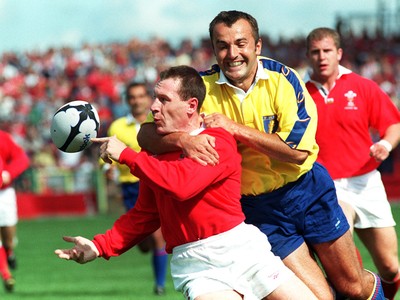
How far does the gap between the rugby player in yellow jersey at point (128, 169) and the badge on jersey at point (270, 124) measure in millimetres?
5286

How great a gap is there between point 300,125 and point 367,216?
2.42 meters

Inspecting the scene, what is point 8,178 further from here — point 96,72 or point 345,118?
point 96,72

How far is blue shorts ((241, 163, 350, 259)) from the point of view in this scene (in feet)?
21.5

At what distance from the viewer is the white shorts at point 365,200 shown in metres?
8.35

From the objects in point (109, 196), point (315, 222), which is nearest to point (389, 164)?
point (109, 196)

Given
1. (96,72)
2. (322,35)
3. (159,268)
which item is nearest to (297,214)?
(322,35)

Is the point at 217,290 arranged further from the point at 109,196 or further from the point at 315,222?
the point at 109,196

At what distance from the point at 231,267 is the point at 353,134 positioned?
311 cm

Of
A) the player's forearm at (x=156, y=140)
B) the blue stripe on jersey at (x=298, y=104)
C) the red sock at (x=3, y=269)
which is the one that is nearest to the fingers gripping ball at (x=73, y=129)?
the player's forearm at (x=156, y=140)

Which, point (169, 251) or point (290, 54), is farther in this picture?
point (290, 54)

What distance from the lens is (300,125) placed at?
6195 millimetres

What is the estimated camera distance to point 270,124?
6.28m

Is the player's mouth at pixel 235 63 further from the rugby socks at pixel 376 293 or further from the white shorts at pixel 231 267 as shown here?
the rugby socks at pixel 376 293

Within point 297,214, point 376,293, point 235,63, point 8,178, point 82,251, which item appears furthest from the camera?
point 8,178
